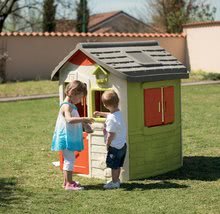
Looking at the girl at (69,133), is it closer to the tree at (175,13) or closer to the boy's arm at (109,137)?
the boy's arm at (109,137)

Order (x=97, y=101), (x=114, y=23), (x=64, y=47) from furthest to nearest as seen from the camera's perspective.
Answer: (x=114, y=23)
(x=64, y=47)
(x=97, y=101)

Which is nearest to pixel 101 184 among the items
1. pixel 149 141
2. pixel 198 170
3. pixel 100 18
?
pixel 149 141

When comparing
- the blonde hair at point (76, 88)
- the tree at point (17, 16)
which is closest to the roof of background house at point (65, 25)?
the tree at point (17, 16)

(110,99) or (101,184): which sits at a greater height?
(110,99)

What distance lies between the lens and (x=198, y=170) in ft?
24.6

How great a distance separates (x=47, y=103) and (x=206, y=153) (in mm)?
9553

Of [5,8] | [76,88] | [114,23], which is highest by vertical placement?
[114,23]

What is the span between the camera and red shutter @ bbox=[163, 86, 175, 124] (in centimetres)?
743

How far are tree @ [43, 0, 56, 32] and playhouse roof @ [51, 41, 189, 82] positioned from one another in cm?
3061

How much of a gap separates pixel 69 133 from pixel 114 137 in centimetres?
55

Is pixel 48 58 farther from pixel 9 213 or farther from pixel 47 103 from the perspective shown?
pixel 9 213

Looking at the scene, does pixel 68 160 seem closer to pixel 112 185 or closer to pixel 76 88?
pixel 112 185

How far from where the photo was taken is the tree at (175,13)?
125 ft

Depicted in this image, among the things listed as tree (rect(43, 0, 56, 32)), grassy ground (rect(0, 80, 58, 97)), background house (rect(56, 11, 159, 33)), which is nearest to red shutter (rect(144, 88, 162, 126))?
grassy ground (rect(0, 80, 58, 97))
